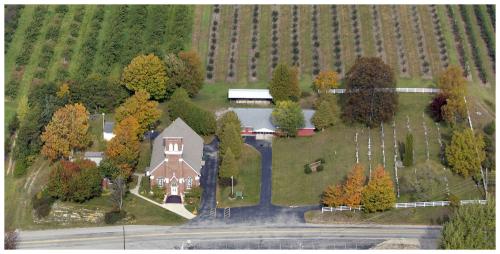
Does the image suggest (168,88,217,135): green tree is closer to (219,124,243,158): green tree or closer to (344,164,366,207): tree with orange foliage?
(219,124,243,158): green tree

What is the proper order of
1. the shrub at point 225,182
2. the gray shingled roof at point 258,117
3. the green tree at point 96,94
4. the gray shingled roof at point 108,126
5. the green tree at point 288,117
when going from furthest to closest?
the green tree at point 96,94 → the gray shingled roof at point 258,117 → the green tree at point 288,117 → the gray shingled roof at point 108,126 → the shrub at point 225,182

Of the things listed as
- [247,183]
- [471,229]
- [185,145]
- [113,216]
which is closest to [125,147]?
[185,145]

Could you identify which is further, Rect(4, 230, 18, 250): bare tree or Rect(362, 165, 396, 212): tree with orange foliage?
Rect(362, 165, 396, 212): tree with orange foliage

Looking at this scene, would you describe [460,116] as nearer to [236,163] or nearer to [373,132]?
[373,132]

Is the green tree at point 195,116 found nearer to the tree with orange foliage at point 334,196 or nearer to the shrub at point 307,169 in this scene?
the shrub at point 307,169

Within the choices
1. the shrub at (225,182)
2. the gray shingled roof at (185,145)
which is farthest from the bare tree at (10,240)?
the shrub at (225,182)

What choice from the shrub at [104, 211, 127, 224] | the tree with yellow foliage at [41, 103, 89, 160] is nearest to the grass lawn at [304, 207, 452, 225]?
the shrub at [104, 211, 127, 224]
